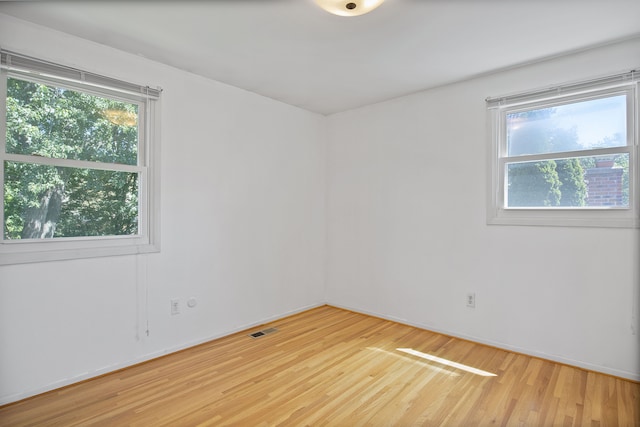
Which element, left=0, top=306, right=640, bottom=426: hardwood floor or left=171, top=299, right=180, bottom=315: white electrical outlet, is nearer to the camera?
left=0, top=306, right=640, bottom=426: hardwood floor

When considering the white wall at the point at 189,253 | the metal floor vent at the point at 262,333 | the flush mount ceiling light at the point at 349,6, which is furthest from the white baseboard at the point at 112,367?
the flush mount ceiling light at the point at 349,6

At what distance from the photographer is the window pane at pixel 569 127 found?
2.52 metres

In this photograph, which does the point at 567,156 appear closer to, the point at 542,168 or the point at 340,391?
the point at 542,168

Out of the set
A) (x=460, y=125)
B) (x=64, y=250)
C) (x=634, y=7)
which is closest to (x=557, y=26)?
(x=634, y=7)

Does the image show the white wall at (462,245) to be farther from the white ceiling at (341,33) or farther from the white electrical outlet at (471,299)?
the white ceiling at (341,33)

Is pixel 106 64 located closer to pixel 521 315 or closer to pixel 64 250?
pixel 64 250

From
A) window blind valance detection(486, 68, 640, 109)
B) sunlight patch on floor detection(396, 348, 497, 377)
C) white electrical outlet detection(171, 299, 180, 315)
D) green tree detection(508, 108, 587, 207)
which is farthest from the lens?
white electrical outlet detection(171, 299, 180, 315)

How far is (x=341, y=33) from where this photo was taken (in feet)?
7.64

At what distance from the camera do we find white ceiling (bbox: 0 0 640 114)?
2.03 metres

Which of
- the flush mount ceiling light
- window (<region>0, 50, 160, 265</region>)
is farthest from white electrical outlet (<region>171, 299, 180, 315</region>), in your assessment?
the flush mount ceiling light

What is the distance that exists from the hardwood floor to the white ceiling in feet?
8.45

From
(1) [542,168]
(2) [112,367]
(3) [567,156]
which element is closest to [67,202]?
(2) [112,367]

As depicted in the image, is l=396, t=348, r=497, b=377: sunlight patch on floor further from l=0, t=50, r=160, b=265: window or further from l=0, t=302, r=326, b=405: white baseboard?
l=0, t=50, r=160, b=265: window

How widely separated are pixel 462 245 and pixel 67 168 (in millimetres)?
3518
